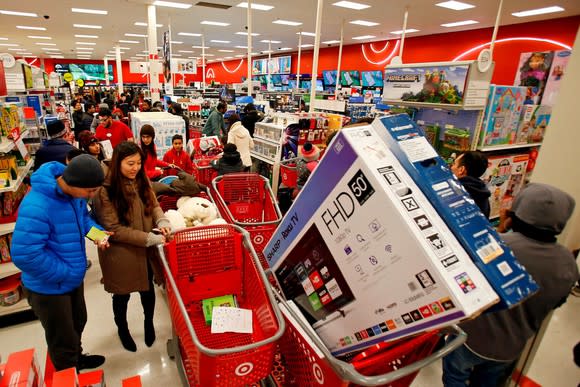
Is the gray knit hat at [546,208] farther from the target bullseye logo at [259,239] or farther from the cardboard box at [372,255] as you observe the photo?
the target bullseye logo at [259,239]

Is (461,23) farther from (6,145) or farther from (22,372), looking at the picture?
(22,372)

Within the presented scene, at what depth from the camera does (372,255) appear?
127cm

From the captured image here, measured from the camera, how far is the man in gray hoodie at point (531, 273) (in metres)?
1.63

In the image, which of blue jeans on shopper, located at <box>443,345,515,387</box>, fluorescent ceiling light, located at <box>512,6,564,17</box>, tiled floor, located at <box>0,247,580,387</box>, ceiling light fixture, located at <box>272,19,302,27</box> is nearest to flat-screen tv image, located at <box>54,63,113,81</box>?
ceiling light fixture, located at <box>272,19,302,27</box>

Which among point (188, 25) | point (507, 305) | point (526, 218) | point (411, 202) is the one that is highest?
point (188, 25)

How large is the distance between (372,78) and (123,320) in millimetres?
16745

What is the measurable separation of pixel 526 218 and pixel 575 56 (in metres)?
1.37

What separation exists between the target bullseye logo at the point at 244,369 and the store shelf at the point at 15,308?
2662 millimetres

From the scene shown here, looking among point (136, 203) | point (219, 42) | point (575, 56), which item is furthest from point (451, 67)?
point (219, 42)

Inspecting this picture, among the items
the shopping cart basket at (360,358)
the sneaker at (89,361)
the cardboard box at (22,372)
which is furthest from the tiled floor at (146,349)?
the cardboard box at (22,372)

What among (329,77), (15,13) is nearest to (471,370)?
(15,13)

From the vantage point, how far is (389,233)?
1203mm

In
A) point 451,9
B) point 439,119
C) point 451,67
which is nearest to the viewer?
point 451,67

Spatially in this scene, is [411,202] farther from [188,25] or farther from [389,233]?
[188,25]
